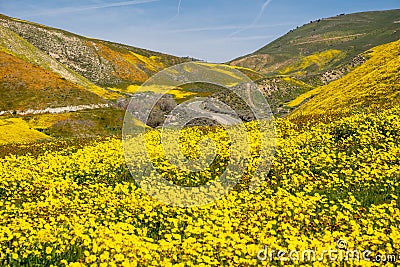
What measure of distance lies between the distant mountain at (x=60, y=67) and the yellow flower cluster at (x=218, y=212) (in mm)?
42329

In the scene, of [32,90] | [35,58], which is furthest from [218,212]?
[35,58]

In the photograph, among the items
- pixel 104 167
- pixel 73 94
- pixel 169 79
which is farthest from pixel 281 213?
pixel 169 79

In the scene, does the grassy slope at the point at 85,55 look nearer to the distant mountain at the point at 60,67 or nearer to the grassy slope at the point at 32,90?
the distant mountain at the point at 60,67

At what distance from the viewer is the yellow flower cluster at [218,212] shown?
297 inches

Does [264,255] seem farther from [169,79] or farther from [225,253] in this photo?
[169,79]

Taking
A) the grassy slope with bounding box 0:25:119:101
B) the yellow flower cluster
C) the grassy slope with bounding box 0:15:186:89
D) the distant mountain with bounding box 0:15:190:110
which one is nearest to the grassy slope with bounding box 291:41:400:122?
the yellow flower cluster

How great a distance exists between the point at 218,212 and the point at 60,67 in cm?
9080

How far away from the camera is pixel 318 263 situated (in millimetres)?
6883

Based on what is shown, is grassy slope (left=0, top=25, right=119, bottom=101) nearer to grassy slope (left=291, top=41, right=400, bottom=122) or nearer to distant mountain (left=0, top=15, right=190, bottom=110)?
distant mountain (left=0, top=15, right=190, bottom=110)

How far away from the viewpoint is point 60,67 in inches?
3654

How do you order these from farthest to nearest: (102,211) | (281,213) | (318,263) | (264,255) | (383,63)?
(383,63), (102,211), (281,213), (264,255), (318,263)

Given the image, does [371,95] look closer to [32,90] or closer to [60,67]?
[32,90]

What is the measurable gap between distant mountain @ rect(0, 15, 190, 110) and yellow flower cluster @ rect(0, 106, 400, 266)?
139 ft

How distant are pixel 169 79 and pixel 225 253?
400 ft
